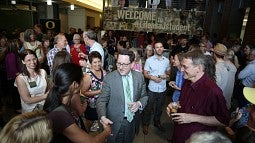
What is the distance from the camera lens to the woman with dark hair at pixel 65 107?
5.78 feet

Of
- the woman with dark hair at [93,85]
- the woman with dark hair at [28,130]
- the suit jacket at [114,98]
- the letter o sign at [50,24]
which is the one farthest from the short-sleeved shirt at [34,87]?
the letter o sign at [50,24]

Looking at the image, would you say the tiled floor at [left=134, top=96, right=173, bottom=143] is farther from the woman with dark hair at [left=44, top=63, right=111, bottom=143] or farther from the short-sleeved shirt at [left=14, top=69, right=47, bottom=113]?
the woman with dark hair at [left=44, top=63, right=111, bottom=143]

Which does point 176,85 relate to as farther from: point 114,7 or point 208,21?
point 208,21

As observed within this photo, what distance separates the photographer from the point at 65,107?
1.86 meters

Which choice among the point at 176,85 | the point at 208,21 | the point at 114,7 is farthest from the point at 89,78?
the point at 208,21

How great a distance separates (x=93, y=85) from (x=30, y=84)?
2.97 ft

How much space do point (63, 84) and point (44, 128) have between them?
52 cm

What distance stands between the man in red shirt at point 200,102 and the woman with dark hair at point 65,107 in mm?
867

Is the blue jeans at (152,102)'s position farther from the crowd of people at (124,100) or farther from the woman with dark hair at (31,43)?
the woman with dark hair at (31,43)

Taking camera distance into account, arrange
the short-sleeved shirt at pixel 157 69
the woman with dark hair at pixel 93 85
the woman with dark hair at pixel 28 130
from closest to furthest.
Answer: the woman with dark hair at pixel 28 130, the woman with dark hair at pixel 93 85, the short-sleeved shirt at pixel 157 69

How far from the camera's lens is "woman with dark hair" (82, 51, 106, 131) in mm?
3389

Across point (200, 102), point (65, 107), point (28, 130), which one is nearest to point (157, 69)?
point (200, 102)

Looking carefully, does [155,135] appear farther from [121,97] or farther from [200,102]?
[200,102]

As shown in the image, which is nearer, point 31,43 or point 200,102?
point 200,102
